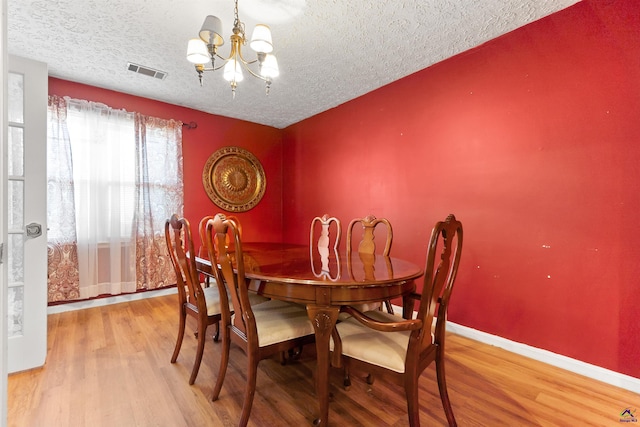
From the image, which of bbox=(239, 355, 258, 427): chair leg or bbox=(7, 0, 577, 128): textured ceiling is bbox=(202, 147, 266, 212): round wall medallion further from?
bbox=(239, 355, 258, 427): chair leg

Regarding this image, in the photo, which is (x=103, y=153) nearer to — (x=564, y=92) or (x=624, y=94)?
(x=564, y=92)

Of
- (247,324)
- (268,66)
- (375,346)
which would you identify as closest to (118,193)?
(268,66)

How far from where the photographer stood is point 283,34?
2.21 meters

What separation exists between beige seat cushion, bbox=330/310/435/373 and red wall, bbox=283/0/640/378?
1.40m

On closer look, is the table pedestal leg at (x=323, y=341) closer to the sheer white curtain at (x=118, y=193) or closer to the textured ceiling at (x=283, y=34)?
the textured ceiling at (x=283, y=34)

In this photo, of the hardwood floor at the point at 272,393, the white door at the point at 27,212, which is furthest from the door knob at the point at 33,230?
the hardwood floor at the point at 272,393

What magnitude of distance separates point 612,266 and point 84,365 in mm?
3527

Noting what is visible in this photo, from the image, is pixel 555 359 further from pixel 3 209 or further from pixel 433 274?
pixel 3 209

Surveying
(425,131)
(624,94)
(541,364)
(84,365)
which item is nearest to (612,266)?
(541,364)

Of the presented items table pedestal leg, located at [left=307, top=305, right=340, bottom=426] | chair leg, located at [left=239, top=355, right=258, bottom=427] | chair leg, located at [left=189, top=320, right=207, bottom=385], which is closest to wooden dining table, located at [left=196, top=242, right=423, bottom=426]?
table pedestal leg, located at [left=307, top=305, right=340, bottom=426]

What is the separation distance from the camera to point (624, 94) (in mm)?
1746

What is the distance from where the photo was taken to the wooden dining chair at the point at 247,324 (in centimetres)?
134

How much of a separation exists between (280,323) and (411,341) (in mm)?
659

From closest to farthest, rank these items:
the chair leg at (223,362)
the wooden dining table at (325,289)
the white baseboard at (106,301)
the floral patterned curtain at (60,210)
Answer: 1. the wooden dining table at (325,289)
2. the chair leg at (223,362)
3. the floral patterned curtain at (60,210)
4. the white baseboard at (106,301)
